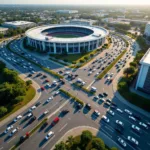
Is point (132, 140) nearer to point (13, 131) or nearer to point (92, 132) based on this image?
point (92, 132)

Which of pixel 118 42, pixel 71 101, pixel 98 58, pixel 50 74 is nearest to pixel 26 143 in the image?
pixel 71 101

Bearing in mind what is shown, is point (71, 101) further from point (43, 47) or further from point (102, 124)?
point (43, 47)

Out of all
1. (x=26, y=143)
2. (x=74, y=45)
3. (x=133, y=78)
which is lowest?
(x=26, y=143)

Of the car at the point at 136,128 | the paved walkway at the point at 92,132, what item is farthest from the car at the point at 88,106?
the car at the point at 136,128

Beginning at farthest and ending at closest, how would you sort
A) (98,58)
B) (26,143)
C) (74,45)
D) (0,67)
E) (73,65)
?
1. (74,45)
2. (98,58)
3. (73,65)
4. (0,67)
5. (26,143)

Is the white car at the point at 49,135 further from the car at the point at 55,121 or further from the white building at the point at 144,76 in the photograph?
the white building at the point at 144,76

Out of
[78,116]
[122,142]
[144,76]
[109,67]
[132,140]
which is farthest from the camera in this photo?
[109,67]

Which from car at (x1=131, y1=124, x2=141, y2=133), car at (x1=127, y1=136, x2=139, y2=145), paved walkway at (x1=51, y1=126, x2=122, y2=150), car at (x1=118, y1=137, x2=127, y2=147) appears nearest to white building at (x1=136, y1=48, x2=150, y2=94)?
car at (x1=131, y1=124, x2=141, y2=133)

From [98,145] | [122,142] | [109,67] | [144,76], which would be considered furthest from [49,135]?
[109,67]
